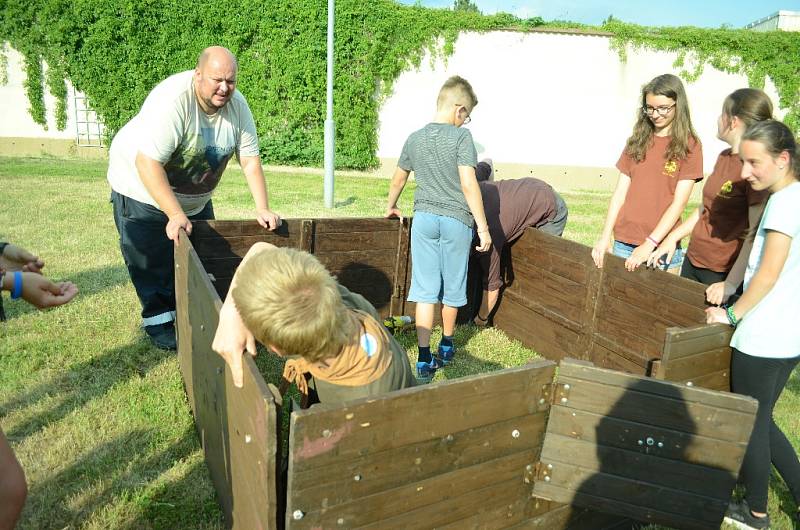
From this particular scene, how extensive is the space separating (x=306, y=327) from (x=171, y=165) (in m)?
2.72

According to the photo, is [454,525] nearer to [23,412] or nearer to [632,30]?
[23,412]

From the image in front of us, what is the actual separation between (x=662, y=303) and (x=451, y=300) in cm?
145

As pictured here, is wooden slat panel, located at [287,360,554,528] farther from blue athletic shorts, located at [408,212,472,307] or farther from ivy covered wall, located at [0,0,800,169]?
ivy covered wall, located at [0,0,800,169]

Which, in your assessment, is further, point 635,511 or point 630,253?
point 630,253

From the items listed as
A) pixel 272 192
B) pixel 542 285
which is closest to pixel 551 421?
pixel 542 285

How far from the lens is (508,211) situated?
497cm

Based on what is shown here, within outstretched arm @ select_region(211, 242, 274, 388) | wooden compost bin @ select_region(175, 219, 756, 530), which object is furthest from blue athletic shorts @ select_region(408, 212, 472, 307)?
outstretched arm @ select_region(211, 242, 274, 388)

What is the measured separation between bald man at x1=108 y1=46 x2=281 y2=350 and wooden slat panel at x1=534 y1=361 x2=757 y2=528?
2617mm

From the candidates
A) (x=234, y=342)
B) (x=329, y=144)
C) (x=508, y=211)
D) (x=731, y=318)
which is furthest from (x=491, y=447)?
(x=329, y=144)

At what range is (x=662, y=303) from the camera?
12.9 feet

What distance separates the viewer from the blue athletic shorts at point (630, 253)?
436cm

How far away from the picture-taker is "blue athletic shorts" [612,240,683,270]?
4.36m

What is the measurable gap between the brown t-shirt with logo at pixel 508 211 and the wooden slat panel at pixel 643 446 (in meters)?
2.82

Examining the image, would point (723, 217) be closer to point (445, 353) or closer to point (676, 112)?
point (676, 112)
